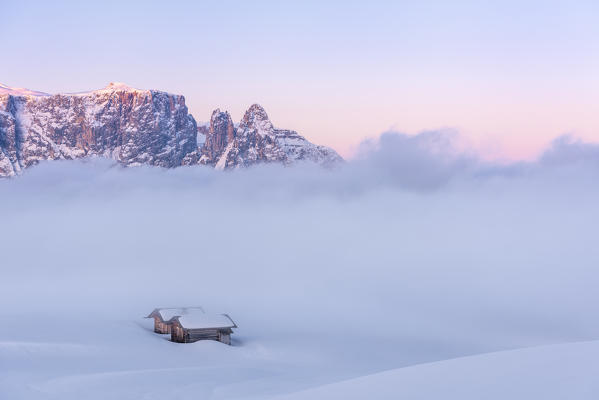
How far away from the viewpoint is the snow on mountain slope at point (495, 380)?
10.2 metres

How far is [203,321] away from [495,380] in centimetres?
4534

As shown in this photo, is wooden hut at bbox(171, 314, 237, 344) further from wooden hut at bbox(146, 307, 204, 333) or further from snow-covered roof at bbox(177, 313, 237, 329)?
wooden hut at bbox(146, 307, 204, 333)

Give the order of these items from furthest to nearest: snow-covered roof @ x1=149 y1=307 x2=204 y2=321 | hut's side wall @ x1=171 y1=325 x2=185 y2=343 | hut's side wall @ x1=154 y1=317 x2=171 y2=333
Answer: hut's side wall @ x1=154 y1=317 x2=171 y2=333 < snow-covered roof @ x1=149 y1=307 x2=204 y2=321 < hut's side wall @ x1=171 y1=325 x2=185 y2=343

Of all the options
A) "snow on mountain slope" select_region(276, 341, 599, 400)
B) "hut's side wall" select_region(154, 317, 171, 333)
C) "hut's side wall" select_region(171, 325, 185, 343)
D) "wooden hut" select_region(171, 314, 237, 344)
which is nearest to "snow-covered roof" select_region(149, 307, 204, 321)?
"hut's side wall" select_region(154, 317, 171, 333)

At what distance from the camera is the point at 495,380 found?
1113 cm

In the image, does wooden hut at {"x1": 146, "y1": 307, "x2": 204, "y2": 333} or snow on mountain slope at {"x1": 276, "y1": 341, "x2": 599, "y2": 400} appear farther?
wooden hut at {"x1": 146, "y1": 307, "x2": 204, "y2": 333}

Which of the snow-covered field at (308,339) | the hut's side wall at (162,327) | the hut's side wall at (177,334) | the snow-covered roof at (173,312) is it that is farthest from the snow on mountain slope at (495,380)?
the hut's side wall at (162,327)

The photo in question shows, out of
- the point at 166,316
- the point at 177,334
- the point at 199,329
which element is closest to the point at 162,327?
the point at 166,316

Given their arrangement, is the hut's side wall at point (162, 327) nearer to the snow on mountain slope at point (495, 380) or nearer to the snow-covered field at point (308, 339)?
the snow-covered field at point (308, 339)

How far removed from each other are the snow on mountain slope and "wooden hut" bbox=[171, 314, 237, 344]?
4024 centimetres

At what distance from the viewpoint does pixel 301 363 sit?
48.8 metres

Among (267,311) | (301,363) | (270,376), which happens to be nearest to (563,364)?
(270,376)

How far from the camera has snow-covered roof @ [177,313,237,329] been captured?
2066 inches

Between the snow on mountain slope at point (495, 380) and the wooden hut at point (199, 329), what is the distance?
40.2 m
